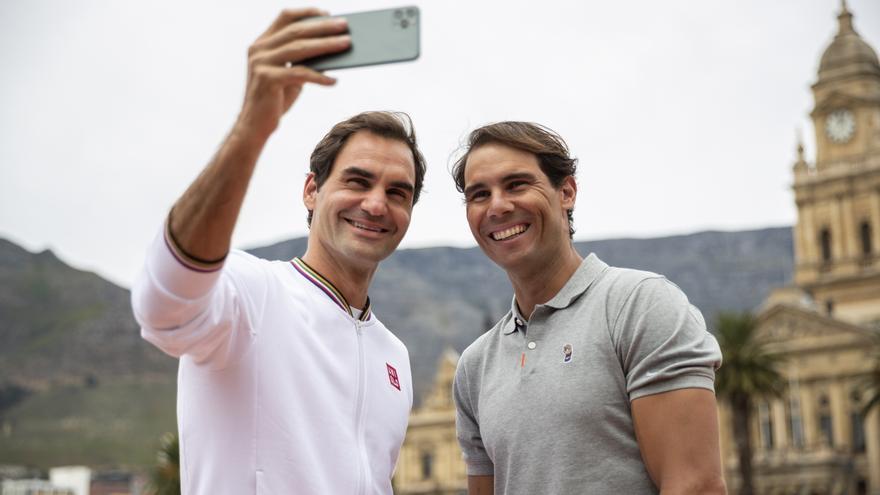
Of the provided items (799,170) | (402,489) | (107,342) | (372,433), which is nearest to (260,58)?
(372,433)

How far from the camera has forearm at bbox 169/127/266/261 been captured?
3154 millimetres

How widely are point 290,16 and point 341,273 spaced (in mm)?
1782

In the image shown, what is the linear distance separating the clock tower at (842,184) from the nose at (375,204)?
2635 inches

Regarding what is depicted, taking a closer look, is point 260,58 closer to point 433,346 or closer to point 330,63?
point 330,63

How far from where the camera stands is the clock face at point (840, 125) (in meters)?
70.8

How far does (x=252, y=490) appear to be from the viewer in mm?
4031

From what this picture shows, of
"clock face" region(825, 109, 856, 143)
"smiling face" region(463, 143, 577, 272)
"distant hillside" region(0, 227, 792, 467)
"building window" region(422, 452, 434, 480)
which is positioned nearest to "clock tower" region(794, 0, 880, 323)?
"clock face" region(825, 109, 856, 143)

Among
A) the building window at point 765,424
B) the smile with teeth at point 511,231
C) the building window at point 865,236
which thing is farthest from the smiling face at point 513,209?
the building window at point 865,236

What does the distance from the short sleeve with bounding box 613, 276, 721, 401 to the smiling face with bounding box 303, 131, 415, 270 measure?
3.40 feet

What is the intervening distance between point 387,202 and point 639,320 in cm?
115

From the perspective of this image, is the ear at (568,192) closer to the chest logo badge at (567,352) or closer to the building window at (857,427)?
the chest logo badge at (567,352)

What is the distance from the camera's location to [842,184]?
70.6 meters

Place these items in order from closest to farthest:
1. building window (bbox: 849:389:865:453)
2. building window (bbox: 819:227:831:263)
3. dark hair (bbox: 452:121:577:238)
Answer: dark hair (bbox: 452:121:577:238), building window (bbox: 849:389:865:453), building window (bbox: 819:227:831:263)

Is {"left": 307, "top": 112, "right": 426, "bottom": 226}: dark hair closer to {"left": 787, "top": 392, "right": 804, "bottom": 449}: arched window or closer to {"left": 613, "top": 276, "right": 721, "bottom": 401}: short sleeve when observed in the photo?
{"left": 613, "top": 276, "right": 721, "bottom": 401}: short sleeve
